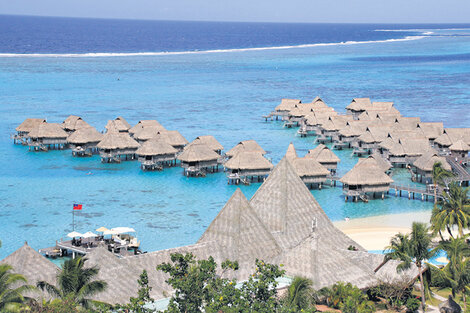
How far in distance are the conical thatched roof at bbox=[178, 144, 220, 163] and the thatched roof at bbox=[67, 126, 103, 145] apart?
27.1ft

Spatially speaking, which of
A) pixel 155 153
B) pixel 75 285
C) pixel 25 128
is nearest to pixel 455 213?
pixel 75 285

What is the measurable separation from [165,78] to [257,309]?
87263 millimetres

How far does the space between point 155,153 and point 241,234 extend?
2244cm

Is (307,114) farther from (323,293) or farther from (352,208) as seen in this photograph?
(323,293)

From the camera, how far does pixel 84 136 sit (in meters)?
47.7

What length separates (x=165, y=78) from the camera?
101 m

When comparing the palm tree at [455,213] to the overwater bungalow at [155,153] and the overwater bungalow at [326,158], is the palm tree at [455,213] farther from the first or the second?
the overwater bungalow at [155,153]

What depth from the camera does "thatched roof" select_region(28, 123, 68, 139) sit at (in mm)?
49594

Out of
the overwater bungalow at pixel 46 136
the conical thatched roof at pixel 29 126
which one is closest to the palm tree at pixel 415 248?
the overwater bungalow at pixel 46 136

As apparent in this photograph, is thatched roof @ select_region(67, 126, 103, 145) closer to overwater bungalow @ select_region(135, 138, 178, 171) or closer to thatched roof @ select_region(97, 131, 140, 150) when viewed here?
thatched roof @ select_region(97, 131, 140, 150)

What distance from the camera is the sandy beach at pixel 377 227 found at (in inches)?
1182

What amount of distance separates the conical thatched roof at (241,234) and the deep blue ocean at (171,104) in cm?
807

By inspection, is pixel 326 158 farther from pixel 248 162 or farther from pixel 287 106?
pixel 287 106

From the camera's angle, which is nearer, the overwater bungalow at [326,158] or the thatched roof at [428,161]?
the thatched roof at [428,161]
